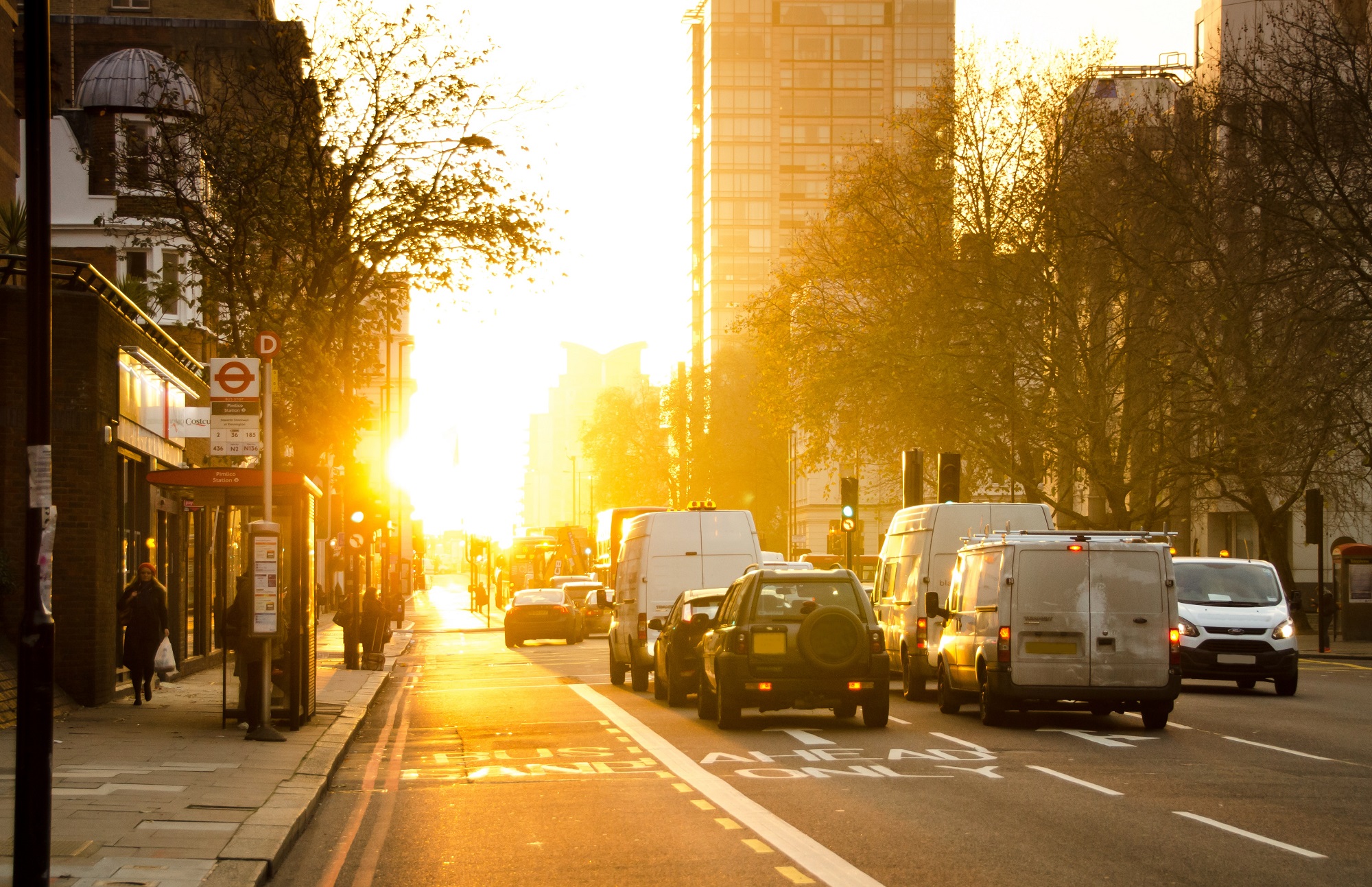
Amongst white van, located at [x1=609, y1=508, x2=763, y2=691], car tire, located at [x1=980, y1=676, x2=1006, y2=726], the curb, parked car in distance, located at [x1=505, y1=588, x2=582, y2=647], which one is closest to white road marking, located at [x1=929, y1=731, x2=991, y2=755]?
car tire, located at [x1=980, y1=676, x2=1006, y2=726]

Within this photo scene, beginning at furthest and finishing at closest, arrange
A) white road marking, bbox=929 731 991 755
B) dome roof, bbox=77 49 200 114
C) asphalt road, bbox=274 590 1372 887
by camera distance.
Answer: dome roof, bbox=77 49 200 114 < white road marking, bbox=929 731 991 755 < asphalt road, bbox=274 590 1372 887

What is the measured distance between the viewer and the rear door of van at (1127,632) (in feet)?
60.4

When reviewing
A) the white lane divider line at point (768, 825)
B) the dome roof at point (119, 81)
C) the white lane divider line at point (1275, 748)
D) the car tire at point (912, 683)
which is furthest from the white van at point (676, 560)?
the dome roof at point (119, 81)

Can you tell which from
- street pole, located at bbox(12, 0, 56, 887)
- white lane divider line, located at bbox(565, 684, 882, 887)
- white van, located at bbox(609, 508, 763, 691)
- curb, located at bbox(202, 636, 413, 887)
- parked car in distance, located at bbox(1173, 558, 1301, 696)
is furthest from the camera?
white van, located at bbox(609, 508, 763, 691)

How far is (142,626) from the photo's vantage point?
21.3 meters

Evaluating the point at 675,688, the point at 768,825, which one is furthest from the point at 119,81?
the point at 768,825

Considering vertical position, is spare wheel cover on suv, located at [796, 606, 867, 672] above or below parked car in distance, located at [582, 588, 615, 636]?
above

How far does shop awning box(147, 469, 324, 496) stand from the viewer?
18.0 meters

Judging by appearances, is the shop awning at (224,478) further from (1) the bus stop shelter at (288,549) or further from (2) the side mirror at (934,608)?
(2) the side mirror at (934,608)

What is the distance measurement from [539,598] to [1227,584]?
24758 mm

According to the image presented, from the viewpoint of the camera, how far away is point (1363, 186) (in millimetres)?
32688

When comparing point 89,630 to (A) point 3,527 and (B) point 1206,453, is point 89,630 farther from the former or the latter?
(B) point 1206,453

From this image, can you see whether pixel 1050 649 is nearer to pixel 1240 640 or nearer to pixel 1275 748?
pixel 1275 748

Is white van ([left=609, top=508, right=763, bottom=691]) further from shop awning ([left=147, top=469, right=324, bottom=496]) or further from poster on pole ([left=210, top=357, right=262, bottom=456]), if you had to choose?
poster on pole ([left=210, top=357, right=262, bottom=456])
